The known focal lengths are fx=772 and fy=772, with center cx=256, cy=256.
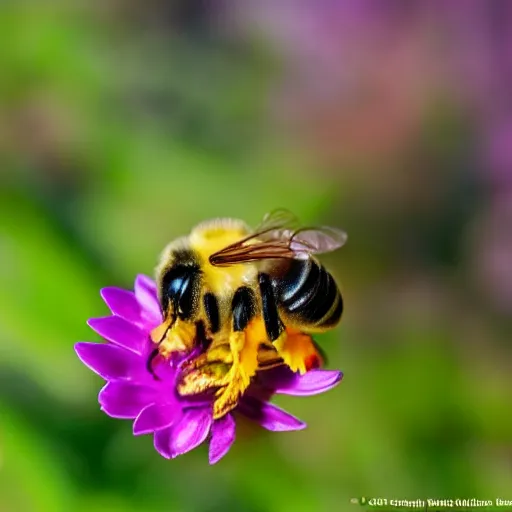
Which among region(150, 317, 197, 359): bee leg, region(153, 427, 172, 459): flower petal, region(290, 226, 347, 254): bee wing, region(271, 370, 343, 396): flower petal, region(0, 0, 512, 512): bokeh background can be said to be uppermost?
region(0, 0, 512, 512): bokeh background

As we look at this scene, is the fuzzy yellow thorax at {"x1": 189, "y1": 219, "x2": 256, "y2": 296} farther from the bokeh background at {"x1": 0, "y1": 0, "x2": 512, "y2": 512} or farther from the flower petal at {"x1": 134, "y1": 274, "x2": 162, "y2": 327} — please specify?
the bokeh background at {"x1": 0, "y1": 0, "x2": 512, "y2": 512}

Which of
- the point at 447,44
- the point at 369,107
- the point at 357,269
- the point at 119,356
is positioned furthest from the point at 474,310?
the point at 119,356

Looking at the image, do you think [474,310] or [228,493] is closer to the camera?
[228,493]

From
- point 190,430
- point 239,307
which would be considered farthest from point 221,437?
point 239,307

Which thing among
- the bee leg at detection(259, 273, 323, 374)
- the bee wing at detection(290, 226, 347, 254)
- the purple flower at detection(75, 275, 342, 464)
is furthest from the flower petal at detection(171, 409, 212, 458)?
the bee wing at detection(290, 226, 347, 254)

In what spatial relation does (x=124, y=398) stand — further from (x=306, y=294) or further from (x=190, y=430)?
(x=306, y=294)

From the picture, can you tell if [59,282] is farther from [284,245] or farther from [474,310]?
[474,310]
